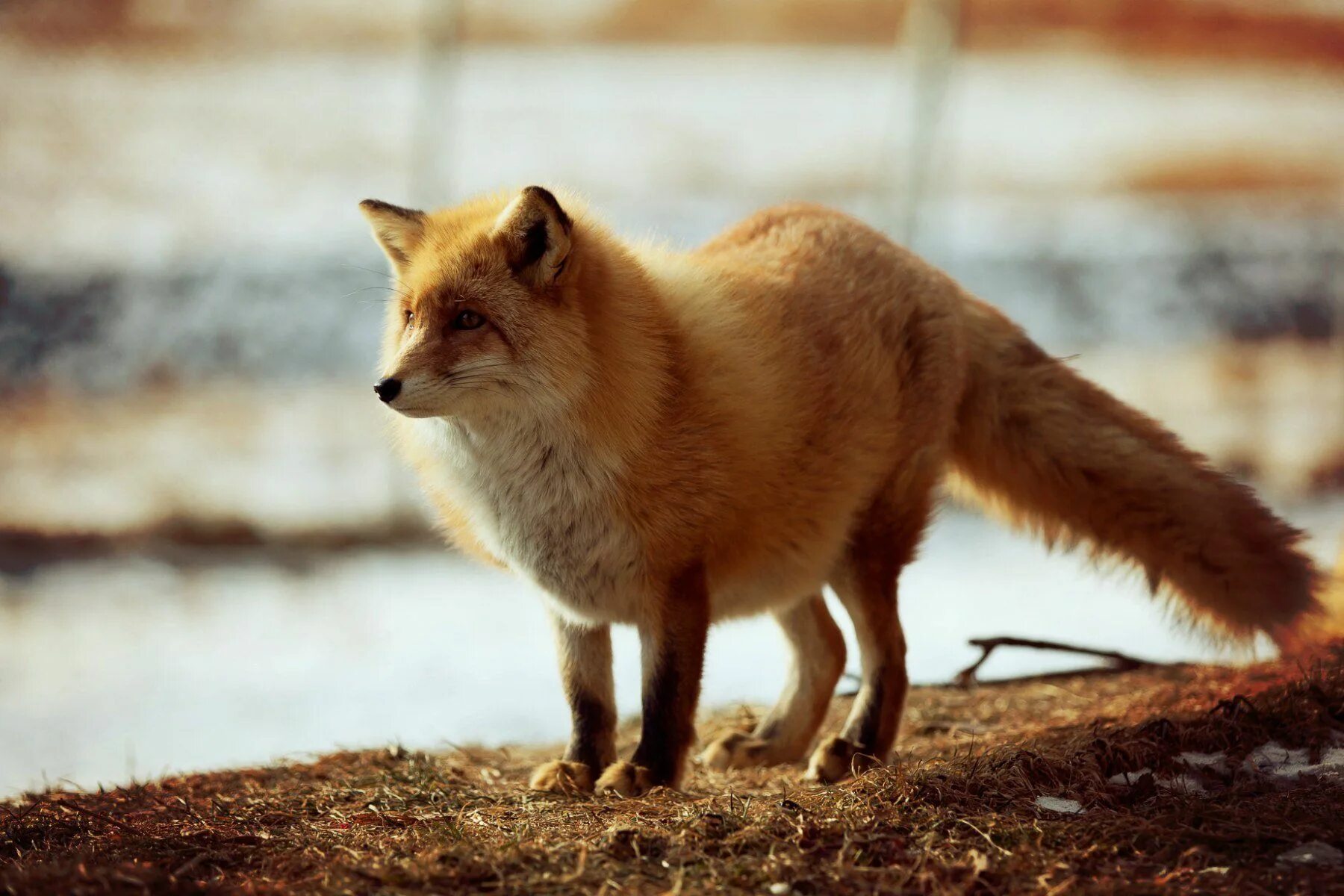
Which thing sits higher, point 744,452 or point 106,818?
point 744,452

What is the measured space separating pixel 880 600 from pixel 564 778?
117 cm

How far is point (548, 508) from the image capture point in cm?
306

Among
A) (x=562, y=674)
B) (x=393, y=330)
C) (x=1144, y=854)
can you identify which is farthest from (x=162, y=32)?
(x=1144, y=854)

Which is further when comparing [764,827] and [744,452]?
[744,452]

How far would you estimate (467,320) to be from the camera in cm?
299

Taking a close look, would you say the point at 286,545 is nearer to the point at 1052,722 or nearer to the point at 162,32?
the point at 162,32

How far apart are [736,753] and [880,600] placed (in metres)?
0.69

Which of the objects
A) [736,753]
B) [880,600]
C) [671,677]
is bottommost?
[736,753]

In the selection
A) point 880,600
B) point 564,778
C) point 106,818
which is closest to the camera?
point 106,818

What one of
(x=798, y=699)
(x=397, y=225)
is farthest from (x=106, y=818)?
(x=798, y=699)

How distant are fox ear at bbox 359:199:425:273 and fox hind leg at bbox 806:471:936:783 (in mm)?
1588

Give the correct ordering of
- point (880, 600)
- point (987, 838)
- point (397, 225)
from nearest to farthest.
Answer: point (987, 838)
point (397, 225)
point (880, 600)

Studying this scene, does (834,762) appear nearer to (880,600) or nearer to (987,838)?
(880,600)

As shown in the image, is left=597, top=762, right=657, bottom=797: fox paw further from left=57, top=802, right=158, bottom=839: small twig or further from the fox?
left=57, top=802, right=158, bottom=839: small twig
